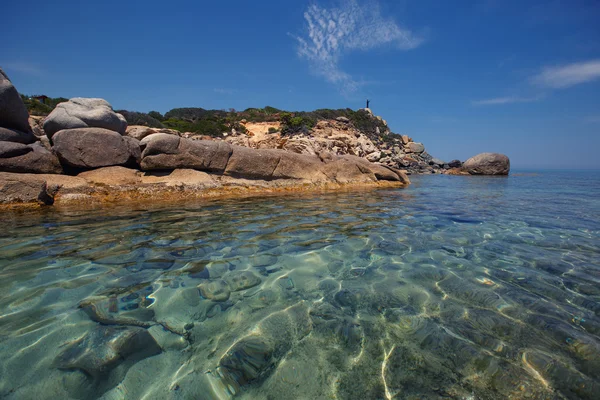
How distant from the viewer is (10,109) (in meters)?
7.05

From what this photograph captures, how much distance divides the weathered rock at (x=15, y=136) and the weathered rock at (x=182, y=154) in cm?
293

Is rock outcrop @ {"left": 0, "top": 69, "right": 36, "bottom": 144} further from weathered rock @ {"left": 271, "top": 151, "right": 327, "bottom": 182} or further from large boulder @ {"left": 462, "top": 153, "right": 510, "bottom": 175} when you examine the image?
large boulder @ {"left": 462, "top": 153, "right": 510, "bottom": 175}

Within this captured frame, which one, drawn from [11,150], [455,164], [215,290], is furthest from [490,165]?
[11,150]

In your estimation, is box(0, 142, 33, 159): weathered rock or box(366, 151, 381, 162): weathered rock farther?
box(366, 151, 381, 162): weathered rock

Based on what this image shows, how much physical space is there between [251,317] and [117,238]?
2747 millimetres

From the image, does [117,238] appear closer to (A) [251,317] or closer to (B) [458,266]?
(A) [251,317]

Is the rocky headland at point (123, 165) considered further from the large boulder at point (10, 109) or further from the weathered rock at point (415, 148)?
the weathered rock at point (415, 148)

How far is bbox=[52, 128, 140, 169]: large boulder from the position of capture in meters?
6.95

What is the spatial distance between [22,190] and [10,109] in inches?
123

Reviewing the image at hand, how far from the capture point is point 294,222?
473 centimetres

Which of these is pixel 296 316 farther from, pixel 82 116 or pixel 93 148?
pixel 82 116

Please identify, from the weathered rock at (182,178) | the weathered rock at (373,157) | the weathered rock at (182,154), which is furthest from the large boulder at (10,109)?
the weathered rock at (373,157)

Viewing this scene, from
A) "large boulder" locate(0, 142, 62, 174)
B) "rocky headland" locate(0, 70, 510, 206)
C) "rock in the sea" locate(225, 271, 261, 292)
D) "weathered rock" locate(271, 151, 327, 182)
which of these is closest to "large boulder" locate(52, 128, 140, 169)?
"rocky headland" locate(0, 70, 510, 206)

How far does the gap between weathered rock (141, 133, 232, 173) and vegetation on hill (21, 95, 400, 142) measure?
58.4 ft
